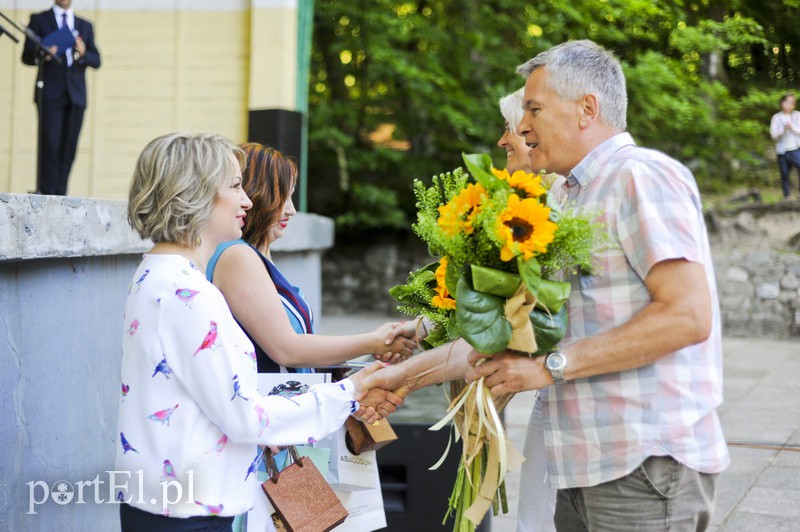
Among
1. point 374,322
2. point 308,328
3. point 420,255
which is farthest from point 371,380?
point 420,255

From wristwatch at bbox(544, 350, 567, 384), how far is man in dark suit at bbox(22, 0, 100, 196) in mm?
5822

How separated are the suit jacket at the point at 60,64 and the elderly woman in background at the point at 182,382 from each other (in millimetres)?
5366

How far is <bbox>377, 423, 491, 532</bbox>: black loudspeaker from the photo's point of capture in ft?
12.3

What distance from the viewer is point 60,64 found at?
710cm

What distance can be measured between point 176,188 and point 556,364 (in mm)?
1027

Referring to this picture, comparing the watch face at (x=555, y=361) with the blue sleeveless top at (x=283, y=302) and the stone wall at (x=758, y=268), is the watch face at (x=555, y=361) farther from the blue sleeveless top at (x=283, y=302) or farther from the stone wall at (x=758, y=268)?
the stone wall at (x=758, y=268)

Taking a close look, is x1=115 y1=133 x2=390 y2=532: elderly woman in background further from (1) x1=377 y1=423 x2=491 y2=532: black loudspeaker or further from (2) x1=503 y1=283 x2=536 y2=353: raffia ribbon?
(1) x1=377 y1=423 x2=491 y2=532: black loudspeaker

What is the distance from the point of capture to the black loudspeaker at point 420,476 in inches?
147

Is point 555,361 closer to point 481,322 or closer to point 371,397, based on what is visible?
point 481,322

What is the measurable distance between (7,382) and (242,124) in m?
5.42

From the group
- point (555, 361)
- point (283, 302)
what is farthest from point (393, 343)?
point (555, 361)

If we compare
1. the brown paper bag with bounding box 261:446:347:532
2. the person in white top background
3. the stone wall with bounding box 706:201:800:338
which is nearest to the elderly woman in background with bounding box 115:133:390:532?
the brown paper bag with bounding box 261:446:347:532

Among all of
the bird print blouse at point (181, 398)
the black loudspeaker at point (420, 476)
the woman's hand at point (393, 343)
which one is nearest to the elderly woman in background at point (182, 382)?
the bird print blouse at point (181, 398)

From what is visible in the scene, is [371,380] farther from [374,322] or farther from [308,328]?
[374,322]
